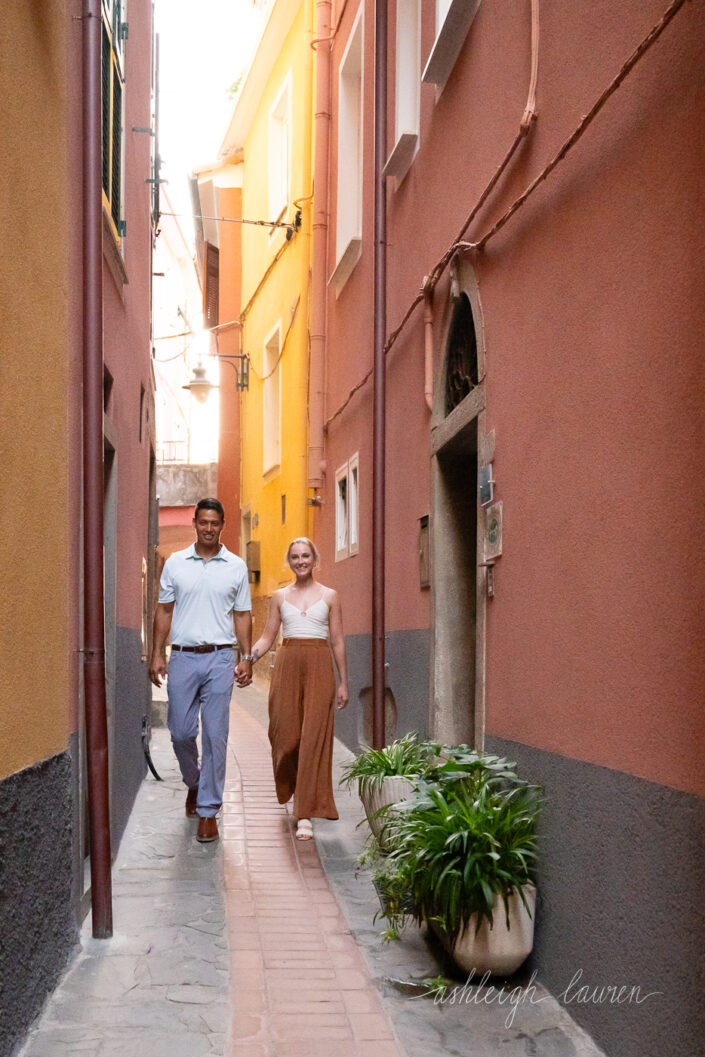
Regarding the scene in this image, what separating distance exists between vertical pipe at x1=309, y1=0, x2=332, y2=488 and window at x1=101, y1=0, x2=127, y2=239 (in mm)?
4984

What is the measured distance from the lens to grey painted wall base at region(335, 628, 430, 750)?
770cm

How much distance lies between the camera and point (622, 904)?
3715 millimetres

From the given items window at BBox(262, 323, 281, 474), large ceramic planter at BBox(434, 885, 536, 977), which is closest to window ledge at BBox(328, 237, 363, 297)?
window at BBox(262, 323, 281, 474)

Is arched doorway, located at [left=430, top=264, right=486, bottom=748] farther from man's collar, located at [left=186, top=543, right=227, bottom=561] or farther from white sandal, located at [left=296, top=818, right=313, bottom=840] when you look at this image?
man's collar, located at [left=186, top=543, right=227, bottom=561]

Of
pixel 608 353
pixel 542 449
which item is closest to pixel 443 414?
pixel 542 449

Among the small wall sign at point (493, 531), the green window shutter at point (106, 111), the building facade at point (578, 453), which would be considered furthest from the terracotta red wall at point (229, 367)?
the small wall sign at point (493, 531)

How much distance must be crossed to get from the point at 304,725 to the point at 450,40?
3787 mm

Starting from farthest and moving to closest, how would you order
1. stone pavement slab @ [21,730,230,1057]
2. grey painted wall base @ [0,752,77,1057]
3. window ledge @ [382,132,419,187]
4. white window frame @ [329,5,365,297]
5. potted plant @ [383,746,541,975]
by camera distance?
1. white window frame @ [329,5,365,297]
2. window ledge @ [382,132,419,187]
3. potted plant @ [383,746,541,975]
4. stone pavement slab @ [21,730,230,1057]
5. grey painted wall base @ [0,752,77,1057]

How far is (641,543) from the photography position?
3.66 meters

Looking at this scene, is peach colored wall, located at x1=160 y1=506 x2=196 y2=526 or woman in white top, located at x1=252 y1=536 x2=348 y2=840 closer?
woman in white top, located at x1=252 y1=536 x2=348 y2=840

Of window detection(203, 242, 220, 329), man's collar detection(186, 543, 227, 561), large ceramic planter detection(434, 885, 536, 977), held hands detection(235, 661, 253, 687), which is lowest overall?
large ceramic planter detection(434, 885, 536, 977)

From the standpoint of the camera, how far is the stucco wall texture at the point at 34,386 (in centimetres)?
371

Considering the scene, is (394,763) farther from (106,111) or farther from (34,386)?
(106,111)

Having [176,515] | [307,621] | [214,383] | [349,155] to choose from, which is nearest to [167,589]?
[307,621]
